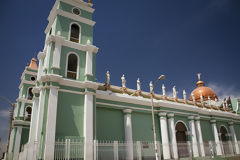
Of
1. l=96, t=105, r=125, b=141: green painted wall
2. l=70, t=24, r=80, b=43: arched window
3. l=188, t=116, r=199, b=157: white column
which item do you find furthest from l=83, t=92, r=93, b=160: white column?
l=188, t=116, r=199, b=157: white column

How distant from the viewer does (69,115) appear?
1358 cm

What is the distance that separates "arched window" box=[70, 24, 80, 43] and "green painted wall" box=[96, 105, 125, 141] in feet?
19.4

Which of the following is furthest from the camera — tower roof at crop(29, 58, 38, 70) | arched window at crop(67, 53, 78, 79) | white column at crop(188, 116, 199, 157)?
tower roof at crop(29, 58, 38, 70)

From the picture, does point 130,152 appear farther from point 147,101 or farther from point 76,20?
point 76,20

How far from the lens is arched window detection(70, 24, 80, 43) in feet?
52.4

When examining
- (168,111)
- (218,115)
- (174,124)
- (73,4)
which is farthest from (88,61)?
(218,115)

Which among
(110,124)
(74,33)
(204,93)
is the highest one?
(74,33)

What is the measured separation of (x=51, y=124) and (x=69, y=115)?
145 centimetres

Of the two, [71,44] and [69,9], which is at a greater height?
[69,9]

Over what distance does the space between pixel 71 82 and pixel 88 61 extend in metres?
2.33

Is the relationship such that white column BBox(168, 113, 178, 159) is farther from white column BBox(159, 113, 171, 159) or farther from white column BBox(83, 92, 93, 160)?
white column BBox(83, 92, 93, 160)

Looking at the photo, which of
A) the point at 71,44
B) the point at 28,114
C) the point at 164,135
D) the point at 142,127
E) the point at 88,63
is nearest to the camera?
the point at 71,44

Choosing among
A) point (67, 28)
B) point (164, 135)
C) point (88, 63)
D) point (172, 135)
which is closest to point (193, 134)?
point (172, 135)

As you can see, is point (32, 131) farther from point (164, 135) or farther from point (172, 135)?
point (172, 135)
